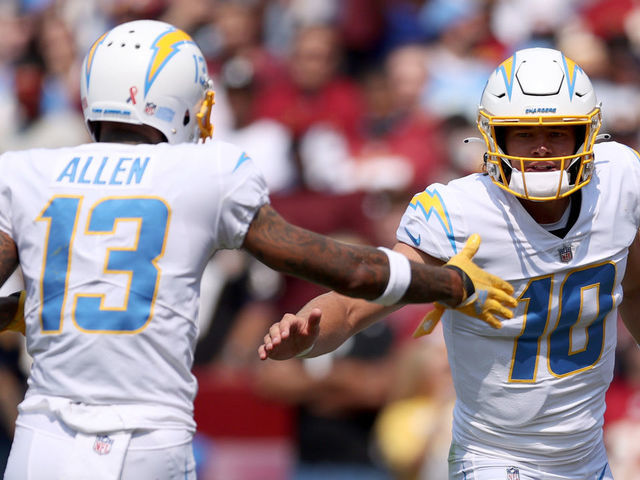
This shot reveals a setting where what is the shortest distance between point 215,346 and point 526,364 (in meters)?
4.34

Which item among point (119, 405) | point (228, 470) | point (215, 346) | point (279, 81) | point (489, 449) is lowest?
point (228, 470)

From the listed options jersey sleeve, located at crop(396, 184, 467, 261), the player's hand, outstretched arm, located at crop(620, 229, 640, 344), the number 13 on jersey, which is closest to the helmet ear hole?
jersey sleeve, located at crop(396, 184, 467, 261)

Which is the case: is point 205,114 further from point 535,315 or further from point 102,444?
point 535,315

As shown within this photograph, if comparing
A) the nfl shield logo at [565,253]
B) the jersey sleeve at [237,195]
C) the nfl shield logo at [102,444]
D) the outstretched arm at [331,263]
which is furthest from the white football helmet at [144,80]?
the nfl shield logo at [565,253]

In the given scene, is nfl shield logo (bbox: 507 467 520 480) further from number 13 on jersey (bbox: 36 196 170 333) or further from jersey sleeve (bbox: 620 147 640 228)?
number 13 on jersey (bbox: 36 196 170 333)

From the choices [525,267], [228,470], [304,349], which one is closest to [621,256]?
[525,267]

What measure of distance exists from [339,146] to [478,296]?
17.6 ft

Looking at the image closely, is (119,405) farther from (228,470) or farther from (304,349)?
(228,470)

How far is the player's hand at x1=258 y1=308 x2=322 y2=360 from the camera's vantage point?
386 centimetres

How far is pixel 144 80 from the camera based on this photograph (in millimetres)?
3875

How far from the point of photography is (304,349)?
3.99 metres

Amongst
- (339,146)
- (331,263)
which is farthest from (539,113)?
(339,146)

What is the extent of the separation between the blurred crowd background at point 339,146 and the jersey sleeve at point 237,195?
304 centimetres

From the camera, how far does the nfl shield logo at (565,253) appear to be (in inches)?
166
